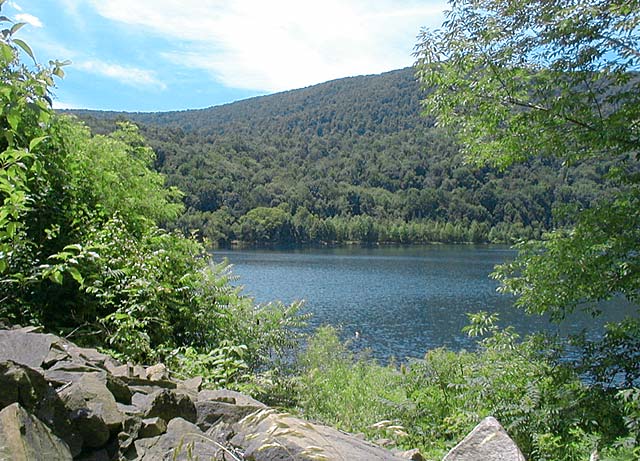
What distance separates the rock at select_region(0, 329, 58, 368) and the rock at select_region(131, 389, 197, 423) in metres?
0.75

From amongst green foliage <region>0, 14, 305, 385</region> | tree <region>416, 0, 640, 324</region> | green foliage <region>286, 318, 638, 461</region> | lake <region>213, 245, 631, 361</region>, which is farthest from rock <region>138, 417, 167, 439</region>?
lake <region>213, 245, 631, 361</region>

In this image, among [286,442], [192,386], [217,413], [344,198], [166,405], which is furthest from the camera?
[344,198]

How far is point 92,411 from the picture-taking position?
3002mm

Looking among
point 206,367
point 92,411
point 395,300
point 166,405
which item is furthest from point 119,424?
point 395,300

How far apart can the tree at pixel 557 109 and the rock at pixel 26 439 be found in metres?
7.03

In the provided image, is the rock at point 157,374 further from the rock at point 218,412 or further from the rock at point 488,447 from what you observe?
the rock at point 488,447

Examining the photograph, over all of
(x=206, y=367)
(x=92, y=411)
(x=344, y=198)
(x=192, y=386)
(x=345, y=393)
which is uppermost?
(x=344, y=198)

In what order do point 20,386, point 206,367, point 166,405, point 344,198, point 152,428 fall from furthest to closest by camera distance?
point 344,198 < point 206,367 < point 166,405 < point 152,428 < point 20,386

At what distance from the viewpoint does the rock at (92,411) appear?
2.93 meters

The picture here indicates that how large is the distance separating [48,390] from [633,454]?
4.67 meters

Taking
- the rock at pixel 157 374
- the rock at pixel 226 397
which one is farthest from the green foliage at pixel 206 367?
the rock at pixel 226 397

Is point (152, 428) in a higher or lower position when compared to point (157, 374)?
higher

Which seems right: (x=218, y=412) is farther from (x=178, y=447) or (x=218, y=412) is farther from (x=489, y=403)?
(x=489, y=403)

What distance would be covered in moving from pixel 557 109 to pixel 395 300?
39.1m
